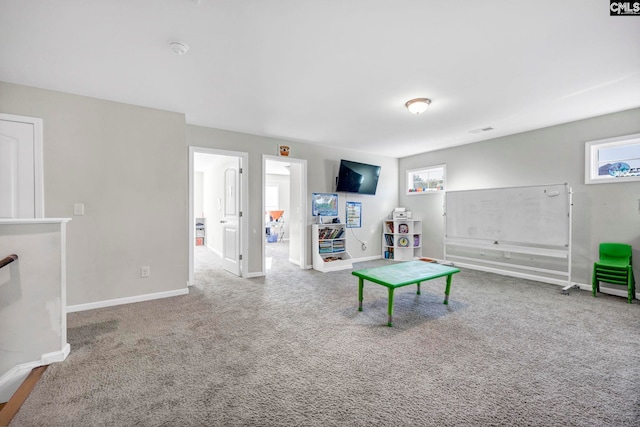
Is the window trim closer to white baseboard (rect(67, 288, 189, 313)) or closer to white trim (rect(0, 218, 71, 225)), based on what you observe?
white baseboard (rect(67, 288, 189, 313))

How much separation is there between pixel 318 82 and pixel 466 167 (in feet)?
12.9

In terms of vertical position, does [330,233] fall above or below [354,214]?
below

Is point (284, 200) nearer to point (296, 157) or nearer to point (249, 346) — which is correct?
point (296, 157)

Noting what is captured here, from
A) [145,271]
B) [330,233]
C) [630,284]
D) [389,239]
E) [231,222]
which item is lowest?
[630,284]

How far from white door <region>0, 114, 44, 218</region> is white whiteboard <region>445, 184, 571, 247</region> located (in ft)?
20.0

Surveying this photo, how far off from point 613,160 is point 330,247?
14.7 feet

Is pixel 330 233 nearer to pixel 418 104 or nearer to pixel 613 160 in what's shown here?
pixel 418 104

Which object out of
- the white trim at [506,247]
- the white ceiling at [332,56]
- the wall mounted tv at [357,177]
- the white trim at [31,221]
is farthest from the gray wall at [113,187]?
the white trim at [506,247]

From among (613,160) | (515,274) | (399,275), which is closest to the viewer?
(399,275)

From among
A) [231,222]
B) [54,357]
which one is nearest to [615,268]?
[231,222]

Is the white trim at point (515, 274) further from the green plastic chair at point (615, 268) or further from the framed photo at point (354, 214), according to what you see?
the framed photo at point (354, 214)

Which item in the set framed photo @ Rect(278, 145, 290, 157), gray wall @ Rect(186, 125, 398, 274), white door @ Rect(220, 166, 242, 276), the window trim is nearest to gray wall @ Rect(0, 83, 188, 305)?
gray wall @ Rect(186, 125, 398, 274)

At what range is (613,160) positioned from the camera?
12.3 feet

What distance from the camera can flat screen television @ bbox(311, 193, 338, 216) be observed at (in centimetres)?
539
